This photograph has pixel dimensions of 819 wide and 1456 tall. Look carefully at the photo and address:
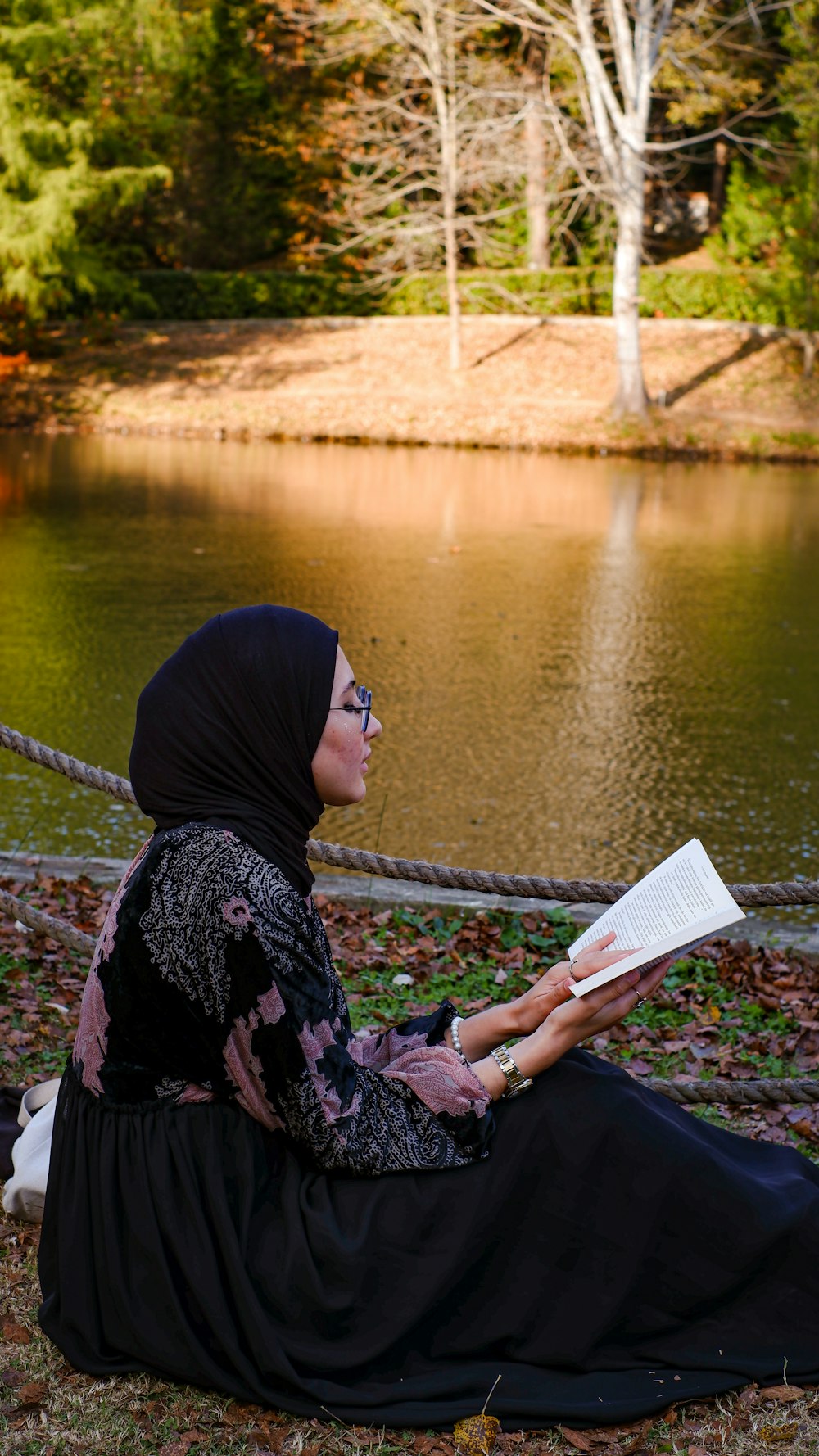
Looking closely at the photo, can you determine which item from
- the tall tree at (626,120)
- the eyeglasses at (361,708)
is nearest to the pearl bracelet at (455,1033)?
the eyeglasses at (361,708)

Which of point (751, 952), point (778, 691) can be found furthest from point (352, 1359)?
point (778, 691)

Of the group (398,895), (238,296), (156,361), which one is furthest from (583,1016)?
(238,296)

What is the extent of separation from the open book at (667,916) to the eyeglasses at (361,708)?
2.04 ft

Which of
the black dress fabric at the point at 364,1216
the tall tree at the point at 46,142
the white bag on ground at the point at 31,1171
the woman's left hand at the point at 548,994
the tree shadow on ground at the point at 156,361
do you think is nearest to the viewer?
the black dress fabric at the point at 364,1216

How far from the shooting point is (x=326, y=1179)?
270cm

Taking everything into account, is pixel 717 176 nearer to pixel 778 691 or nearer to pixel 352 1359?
pixel 778 691

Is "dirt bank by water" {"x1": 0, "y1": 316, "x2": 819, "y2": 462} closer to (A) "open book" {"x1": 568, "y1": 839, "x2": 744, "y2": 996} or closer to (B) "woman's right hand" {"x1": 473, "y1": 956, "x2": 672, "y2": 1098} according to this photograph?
(A) "open book" {"x1": 568, "y1": 839, "x2": 744, "y2": 996}

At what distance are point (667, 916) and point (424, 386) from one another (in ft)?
86.4

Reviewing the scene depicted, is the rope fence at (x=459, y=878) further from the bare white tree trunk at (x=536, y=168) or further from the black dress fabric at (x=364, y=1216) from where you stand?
the bare white tree trunk at (x=536, y=168)

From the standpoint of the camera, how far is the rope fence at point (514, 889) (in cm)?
386

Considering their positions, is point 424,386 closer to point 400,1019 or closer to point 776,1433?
point 400,1019

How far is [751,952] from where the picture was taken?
559cm

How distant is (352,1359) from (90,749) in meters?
5.84

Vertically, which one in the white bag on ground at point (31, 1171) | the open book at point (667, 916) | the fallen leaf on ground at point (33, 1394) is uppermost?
the open book at point (667, 916)
